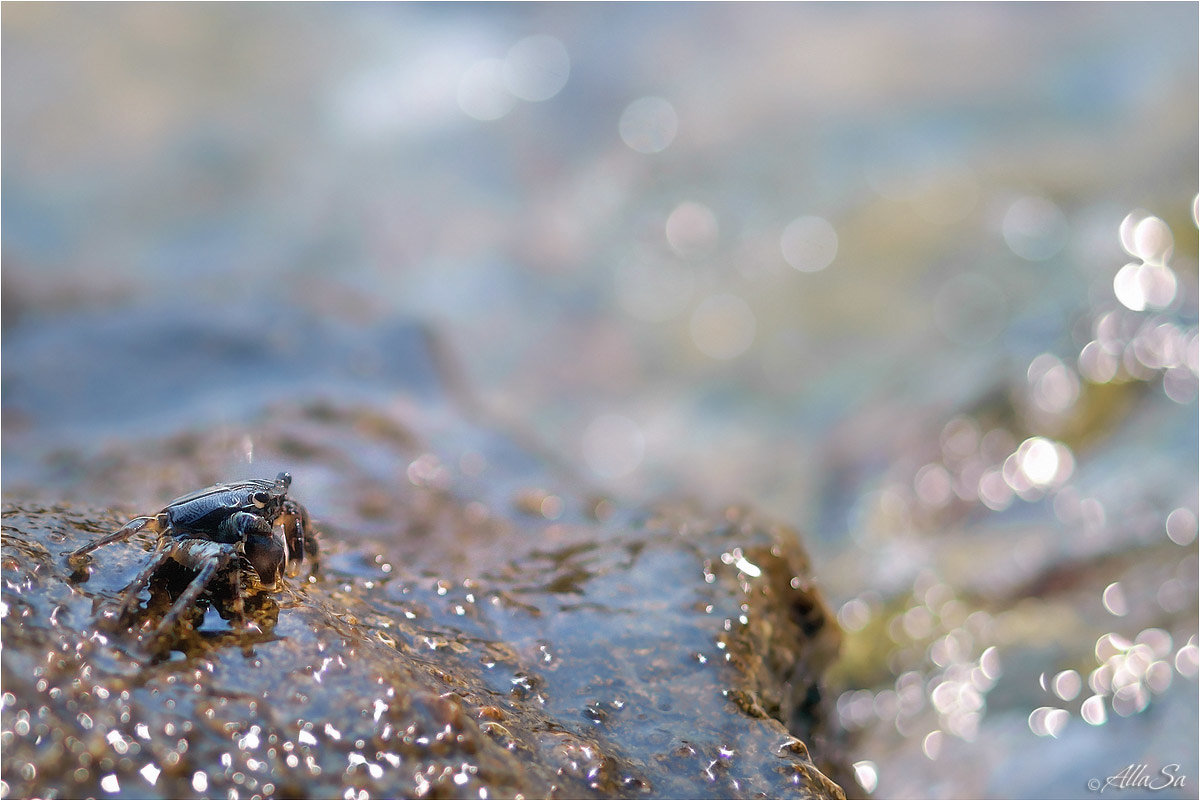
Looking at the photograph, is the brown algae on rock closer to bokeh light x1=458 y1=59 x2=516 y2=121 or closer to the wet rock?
the wet rock

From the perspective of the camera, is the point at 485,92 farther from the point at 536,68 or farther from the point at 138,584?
the point at 138,584

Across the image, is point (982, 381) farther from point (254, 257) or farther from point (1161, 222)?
point (254, 257)

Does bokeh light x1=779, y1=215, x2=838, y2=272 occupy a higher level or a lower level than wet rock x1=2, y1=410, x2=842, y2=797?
higher

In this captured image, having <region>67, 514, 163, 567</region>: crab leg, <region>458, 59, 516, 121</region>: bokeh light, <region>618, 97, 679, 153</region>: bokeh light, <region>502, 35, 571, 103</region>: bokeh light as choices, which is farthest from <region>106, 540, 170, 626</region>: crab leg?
<region>502, 35, 571, 103</region>: bokeh light

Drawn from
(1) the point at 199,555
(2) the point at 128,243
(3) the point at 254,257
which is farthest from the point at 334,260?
(1) the point at 199,555

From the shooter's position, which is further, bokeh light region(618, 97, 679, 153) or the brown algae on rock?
bokeh light region(618, 97, 679, 153)

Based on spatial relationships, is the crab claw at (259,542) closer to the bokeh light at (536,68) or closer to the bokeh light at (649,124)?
the bokeh light at (649,124)
